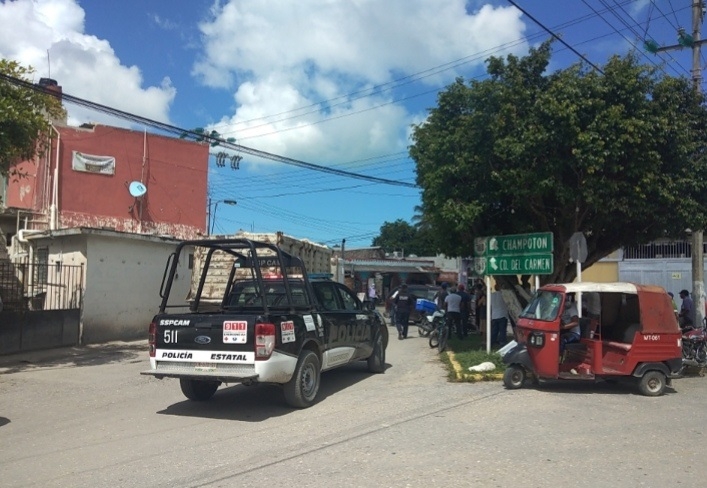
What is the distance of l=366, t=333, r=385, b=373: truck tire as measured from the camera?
1162 centimetres

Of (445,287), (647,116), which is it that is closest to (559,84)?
(647,116)

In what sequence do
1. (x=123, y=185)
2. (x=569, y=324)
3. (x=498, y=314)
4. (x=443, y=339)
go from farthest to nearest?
(x=123, y=185) < (x=498, y=314) < (x=443, y=339) < (x=569, y=324)

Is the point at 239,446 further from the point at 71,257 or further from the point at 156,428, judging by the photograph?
the point at 71,257

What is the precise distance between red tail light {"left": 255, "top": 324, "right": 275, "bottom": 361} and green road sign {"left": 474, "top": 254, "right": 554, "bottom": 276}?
6543mm

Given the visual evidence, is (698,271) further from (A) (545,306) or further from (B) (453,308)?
(A) (545,306)

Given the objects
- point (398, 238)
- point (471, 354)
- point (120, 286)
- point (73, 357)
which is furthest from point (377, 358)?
point (398, 238)

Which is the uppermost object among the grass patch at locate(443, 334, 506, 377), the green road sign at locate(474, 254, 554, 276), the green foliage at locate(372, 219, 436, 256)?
the green foliage at locate(372, 219, 436, 256)

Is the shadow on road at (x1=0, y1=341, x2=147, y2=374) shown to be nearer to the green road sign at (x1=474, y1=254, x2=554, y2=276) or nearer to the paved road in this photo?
the paved road

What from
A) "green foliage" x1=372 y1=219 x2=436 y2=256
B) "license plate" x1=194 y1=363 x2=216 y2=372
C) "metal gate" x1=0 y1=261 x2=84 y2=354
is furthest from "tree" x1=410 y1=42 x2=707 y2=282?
"green foliage" x1=372 y1=219 x2=436 y2=256

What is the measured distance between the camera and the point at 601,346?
31.9 ft

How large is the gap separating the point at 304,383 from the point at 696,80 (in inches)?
499

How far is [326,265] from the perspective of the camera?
24.9m

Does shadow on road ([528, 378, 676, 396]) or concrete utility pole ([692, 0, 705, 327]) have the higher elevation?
concrete utility pole ([692, 0, 705, 327])

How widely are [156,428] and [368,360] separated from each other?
498 cm
